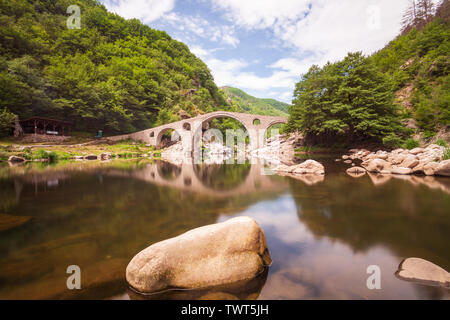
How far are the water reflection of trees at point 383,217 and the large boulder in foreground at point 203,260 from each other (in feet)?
5.82

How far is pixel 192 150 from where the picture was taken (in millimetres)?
38781

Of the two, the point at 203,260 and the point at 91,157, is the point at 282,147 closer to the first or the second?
the point at 91,157

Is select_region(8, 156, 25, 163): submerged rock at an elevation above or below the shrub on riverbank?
below

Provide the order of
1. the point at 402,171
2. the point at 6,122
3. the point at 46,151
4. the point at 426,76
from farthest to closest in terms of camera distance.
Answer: the point at 6,122, the point at 426,76, the point at 46,151, the point at 402,171

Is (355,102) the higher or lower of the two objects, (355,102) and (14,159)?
the higher

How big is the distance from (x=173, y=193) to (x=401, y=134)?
2140 cm

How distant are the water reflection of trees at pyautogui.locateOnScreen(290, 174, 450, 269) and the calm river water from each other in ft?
0.07

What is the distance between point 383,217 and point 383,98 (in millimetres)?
18047

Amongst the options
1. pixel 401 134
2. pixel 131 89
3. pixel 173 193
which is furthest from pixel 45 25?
pixel 401 134

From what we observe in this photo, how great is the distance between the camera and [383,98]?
669 inches

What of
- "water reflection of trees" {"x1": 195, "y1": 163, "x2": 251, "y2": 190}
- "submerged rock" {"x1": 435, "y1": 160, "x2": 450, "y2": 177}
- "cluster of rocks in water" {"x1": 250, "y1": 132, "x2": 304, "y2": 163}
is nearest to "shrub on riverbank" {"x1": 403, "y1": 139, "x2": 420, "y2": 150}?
"submerged rock" {"x1": 435, "y1": 160, "x2": 450, "y2": 177}

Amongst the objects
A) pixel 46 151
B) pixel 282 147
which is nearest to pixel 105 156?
pixel 46 151

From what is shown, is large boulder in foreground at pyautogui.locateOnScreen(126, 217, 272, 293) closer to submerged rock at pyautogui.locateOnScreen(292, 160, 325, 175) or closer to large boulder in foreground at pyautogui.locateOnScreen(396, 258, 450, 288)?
large boulder in foreground at pyautogui.locateOnScreen(396, 258, 450, 288)

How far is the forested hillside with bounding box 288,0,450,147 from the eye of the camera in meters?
16.2
